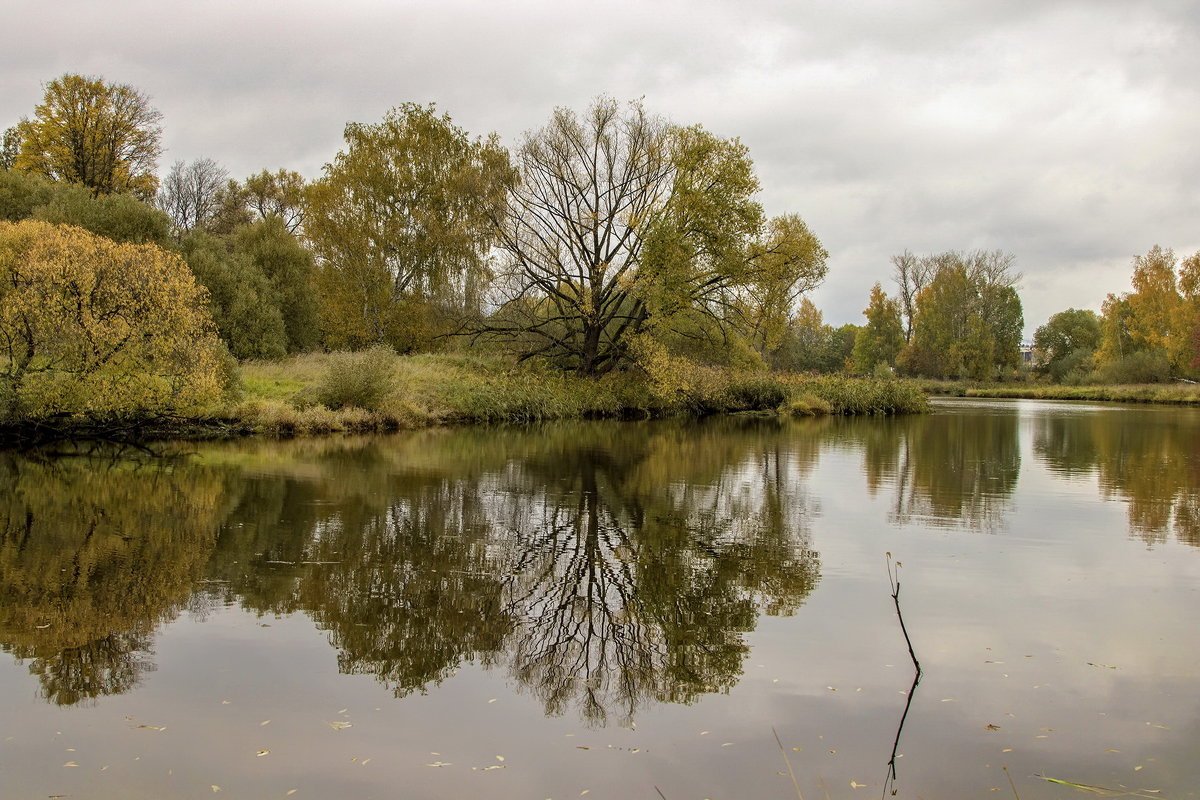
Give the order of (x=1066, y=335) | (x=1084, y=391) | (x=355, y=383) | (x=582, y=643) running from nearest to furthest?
(x=582, y=643) < (x=355, y=383) < (x=1084, y=391) < (x=1066, y=335)

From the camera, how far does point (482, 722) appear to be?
201 inches

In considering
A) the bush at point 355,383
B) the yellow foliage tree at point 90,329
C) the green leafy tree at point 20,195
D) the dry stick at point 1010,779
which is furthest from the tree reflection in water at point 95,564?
the green leafy tree at point 20,195

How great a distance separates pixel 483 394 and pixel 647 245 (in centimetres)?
881

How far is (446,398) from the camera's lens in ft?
96.4

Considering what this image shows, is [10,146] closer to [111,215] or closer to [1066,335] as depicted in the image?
[111,215]

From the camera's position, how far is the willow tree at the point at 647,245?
32812 mm

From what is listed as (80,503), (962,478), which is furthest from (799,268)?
(80,503)

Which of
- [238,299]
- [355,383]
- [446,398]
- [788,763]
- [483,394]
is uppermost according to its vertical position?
[238,299]

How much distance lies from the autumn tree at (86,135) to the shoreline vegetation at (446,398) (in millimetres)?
14989

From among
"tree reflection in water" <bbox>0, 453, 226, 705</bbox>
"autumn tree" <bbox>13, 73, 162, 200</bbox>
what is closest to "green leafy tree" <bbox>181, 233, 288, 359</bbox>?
"autumn tree" <bbox>13, 73, 162, 200</bbox>

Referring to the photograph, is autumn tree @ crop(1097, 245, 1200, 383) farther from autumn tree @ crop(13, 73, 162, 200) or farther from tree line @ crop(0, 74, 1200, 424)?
autumn tree @ crop(13, 73, 162, 200)

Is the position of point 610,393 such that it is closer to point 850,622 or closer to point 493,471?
point 493,471

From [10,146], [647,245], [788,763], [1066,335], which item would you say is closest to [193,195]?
[10,146]

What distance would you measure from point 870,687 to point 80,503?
445 inches
